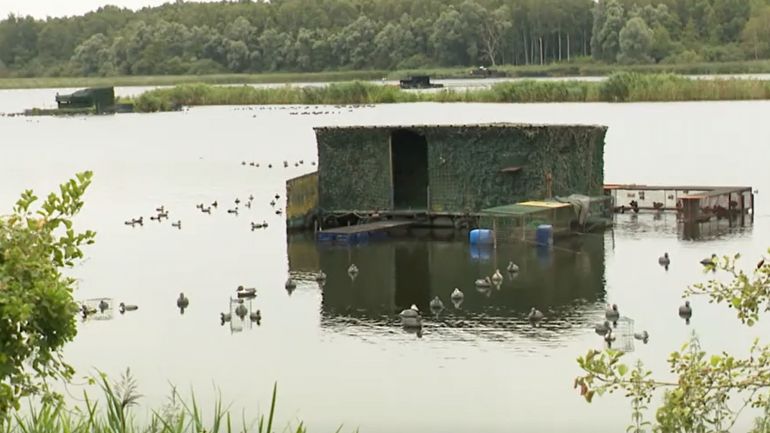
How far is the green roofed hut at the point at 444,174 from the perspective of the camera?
135ft

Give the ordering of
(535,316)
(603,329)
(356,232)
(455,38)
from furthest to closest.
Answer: (455,38) < (356,232) < (535,316) < (603,329)

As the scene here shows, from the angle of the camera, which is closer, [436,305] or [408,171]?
[436,305]

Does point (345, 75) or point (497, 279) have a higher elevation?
point (345, 75)

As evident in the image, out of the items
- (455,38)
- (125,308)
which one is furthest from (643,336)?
(455,38)

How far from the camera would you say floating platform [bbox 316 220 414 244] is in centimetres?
4019

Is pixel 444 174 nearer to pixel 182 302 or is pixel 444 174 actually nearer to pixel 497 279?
pixel 497 279

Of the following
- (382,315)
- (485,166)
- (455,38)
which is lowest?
(382,315)

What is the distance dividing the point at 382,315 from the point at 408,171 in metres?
14.1

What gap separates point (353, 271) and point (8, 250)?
78.6ft

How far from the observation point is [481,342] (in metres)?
27.1

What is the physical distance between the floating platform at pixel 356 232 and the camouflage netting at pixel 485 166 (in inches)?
43.1

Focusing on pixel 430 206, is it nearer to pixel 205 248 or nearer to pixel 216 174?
pixel 205 248

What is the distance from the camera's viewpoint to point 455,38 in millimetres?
178375

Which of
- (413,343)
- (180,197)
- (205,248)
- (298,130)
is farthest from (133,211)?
(298,130)
